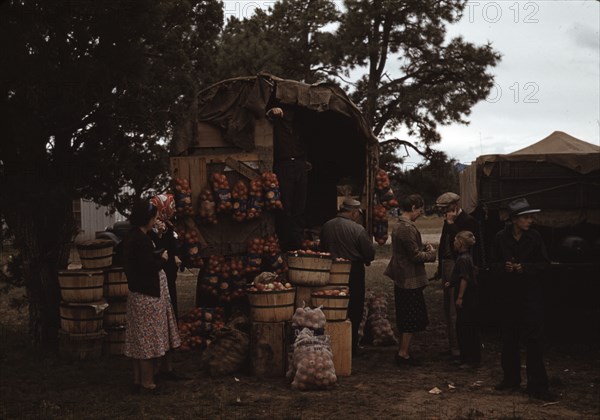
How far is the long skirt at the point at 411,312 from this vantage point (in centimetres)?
939

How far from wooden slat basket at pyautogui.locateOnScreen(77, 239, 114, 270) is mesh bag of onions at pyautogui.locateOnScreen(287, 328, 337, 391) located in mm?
3167

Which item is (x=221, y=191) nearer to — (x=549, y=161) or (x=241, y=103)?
(x=241, y=103)

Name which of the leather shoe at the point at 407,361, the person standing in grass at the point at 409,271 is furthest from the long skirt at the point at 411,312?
the leather shoe at the point at 407,361

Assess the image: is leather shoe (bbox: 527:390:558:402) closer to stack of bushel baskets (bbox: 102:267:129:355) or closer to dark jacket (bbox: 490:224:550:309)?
dark jacket (bbox: 490:224:550:309)

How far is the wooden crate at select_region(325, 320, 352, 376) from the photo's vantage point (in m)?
8.88

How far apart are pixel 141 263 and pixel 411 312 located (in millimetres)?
3525

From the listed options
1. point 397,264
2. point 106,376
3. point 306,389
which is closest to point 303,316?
point 306,389

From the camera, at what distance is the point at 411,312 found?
30.9 feet

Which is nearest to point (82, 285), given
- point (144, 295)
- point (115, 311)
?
point (115, 311)

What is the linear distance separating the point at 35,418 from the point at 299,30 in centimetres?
2886

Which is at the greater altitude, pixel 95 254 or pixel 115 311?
pixel 95 254

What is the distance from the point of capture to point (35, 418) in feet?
23.4

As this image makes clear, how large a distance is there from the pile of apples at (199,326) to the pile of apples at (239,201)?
1.45 metres

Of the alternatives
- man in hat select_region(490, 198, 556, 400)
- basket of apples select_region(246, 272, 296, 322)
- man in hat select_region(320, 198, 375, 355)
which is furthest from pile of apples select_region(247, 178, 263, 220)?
man in hat select_region(490, 198, 556, 400)
